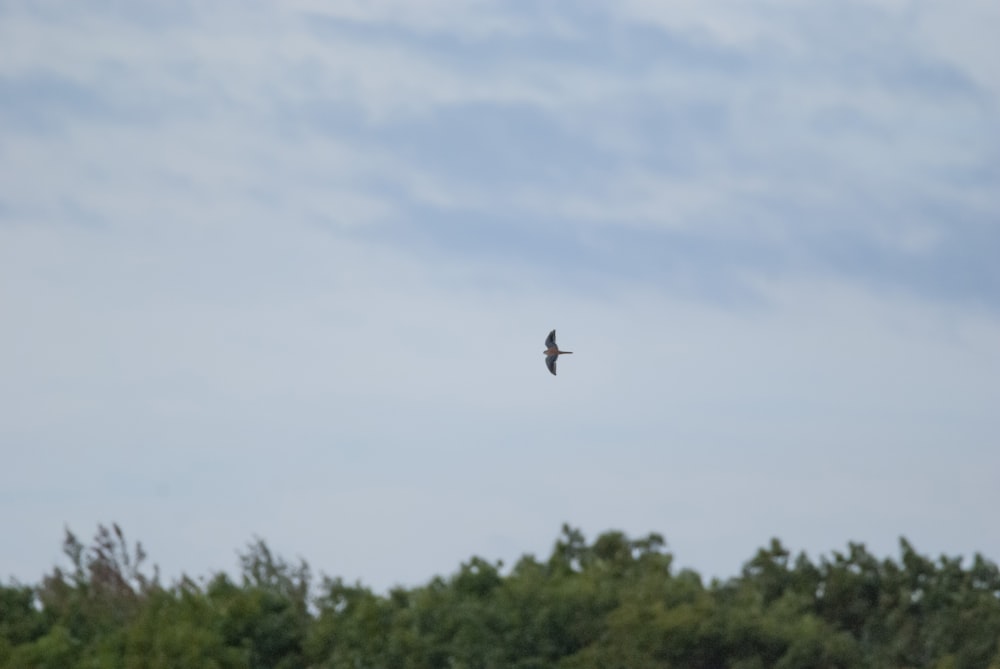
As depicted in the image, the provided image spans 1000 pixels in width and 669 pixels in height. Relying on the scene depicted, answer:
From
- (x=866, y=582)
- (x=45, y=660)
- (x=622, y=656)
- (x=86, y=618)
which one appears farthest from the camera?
(x=86, y=618)

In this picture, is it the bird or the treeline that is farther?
the bird

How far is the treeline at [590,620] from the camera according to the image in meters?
15.6

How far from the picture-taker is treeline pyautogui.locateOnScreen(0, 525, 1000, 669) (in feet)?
51.2

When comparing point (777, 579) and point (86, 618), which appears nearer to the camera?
point (777, 579)

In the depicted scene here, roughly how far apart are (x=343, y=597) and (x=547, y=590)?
2.64 meters

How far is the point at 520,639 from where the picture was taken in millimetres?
16031

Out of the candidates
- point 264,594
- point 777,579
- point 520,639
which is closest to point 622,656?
point 520,639

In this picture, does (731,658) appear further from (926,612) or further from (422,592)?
(422,592)

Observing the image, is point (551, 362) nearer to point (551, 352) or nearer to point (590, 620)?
point (551, 352)

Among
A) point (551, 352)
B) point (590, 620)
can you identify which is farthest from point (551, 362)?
point (590, 620)

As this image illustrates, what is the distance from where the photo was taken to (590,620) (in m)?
16.1

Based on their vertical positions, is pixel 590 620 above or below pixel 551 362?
below

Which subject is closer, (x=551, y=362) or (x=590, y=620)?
(x=590, y=620)

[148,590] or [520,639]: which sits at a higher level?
[148,590]
